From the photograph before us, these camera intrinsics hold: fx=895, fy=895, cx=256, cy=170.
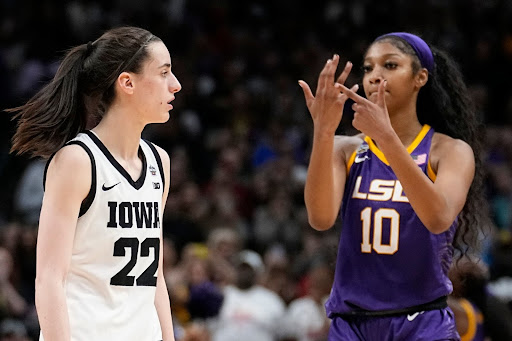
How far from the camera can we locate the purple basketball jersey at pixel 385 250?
4.20 m

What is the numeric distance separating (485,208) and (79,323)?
2.33 metres

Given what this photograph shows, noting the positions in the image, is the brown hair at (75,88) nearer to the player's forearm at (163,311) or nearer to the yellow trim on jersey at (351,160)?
the player's forearm at (163,311)

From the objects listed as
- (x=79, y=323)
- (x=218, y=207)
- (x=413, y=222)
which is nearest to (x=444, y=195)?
(x=413, y=222)

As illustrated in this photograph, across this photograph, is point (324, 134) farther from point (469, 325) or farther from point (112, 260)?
point (469, 325)

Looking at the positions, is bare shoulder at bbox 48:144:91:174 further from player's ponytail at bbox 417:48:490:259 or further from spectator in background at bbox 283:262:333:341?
spectator in background at bbox 283:262:333:341

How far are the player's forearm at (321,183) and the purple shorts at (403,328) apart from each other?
1.65 ft

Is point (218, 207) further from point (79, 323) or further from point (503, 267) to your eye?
point (79, 323)

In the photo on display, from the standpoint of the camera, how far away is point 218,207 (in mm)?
10625

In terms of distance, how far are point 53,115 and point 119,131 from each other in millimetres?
275

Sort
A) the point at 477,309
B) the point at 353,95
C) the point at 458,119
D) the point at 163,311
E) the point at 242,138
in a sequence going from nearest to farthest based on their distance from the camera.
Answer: the point at 163,311 < the point at 353,95 < the point at 458,119 < the point at 477,309 < the point at 242,138

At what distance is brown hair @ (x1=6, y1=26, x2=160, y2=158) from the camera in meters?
3.61

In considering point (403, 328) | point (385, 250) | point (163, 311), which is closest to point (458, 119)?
point (385, 250)

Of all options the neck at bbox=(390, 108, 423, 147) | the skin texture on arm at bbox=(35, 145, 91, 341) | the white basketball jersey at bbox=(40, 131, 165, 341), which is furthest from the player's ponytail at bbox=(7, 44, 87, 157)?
the neck at bbox=(390, 108, 423, 147)

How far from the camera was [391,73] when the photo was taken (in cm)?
438
